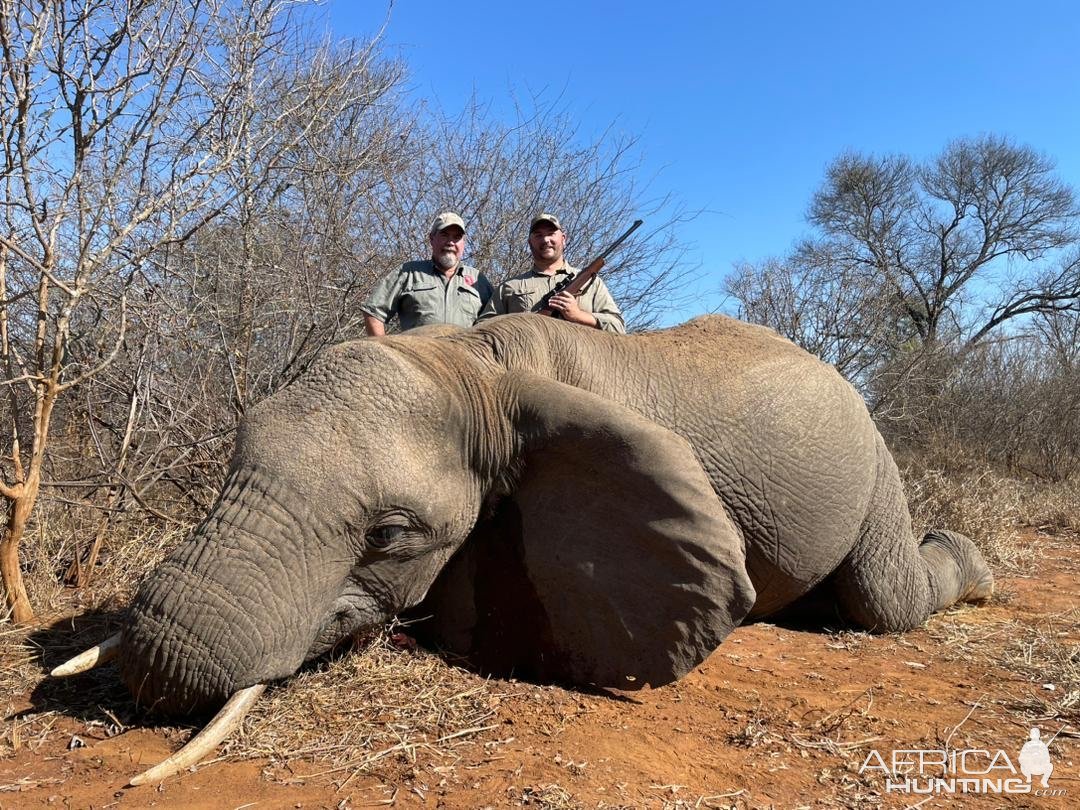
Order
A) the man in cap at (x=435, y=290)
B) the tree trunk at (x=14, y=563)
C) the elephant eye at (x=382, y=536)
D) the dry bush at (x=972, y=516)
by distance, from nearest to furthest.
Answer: the elephant eye at (x=382, y=536) < the tree trunk at (x=14, y=563) < the man in cap at (x=435, y=290) < the dry bush at (x=972, y=516)

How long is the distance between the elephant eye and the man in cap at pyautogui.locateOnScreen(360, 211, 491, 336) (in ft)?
8.52

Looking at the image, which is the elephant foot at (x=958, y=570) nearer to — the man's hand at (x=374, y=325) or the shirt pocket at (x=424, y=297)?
the shirt pocket at (x=424, y=297)

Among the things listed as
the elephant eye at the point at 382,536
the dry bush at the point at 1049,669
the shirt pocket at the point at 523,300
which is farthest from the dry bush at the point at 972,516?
the elephant eye at the point at 382,536

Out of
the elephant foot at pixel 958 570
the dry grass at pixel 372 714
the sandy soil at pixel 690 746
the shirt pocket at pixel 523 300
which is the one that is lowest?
the sandy soil at pixel 690 746

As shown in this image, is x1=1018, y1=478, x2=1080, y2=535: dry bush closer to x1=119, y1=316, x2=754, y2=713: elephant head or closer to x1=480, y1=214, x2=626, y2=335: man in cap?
x1=480, y1=214, x2=626, y2=335: man in cap

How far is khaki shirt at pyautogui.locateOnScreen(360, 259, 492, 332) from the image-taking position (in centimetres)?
600

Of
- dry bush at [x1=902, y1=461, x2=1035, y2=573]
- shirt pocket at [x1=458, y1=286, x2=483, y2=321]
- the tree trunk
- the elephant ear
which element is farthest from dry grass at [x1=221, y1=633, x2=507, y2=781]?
dry bush at [x1=902, y1=461, x2=1035, y2=573]

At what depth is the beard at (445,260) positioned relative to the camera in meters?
6.09

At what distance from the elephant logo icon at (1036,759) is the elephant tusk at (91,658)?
364 centimetres

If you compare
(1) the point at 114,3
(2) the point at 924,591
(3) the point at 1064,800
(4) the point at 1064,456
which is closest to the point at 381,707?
(3) the point at 1064,800

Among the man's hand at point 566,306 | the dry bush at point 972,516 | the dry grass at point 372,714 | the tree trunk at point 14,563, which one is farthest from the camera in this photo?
the dry bush at point 972,516

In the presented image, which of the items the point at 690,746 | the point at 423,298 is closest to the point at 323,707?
the point at 690,746

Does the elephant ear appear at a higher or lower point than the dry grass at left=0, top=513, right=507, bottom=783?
higher

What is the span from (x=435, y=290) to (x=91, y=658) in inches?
132
